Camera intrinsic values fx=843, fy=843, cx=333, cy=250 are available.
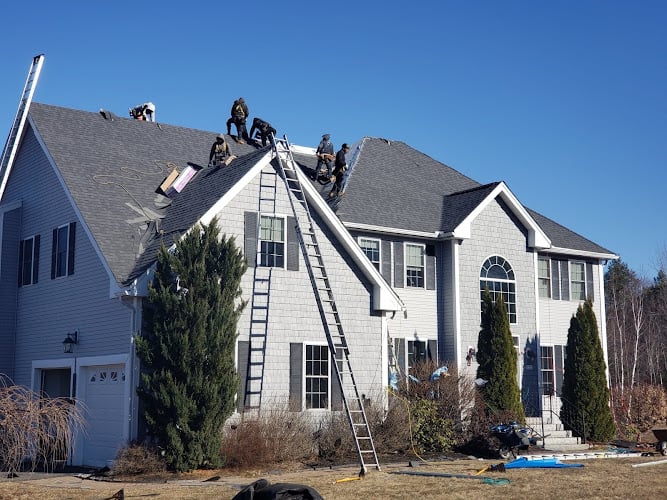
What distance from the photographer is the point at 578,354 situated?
84.6 feet

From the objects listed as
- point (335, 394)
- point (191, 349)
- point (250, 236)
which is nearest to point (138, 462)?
point (191, 349)

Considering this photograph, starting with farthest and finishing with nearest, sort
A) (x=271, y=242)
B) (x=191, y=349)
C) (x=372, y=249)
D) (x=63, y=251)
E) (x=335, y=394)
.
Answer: (x=372, y=249) → (x=63, y=251) → (x=335, y=394) → (x=271, y=242) → (x=191, y=349)

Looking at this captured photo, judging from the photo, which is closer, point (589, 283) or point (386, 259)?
point (386, 259)

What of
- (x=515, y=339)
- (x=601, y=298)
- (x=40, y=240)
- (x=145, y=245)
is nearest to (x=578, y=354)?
(x=515, y=339)

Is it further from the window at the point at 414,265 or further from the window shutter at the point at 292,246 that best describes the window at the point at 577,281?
the window shutter at the point at 292,246

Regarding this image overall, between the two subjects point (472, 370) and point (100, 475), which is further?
point (472, 370)

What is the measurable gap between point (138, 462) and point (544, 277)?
16.0 metres

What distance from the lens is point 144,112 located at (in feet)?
92.2

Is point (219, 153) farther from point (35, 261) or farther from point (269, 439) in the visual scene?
point (269, 439)

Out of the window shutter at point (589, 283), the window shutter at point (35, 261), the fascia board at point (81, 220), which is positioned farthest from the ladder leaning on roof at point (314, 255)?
the window shutter at point (589, 283)

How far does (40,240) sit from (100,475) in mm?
8386

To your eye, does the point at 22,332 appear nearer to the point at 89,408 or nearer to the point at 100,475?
the point at 89,408

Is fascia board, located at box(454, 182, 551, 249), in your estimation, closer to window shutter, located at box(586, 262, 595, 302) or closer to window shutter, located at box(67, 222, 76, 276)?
window shutter, located at box(586, 262, 595, 302)

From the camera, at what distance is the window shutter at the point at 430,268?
2562 cm
